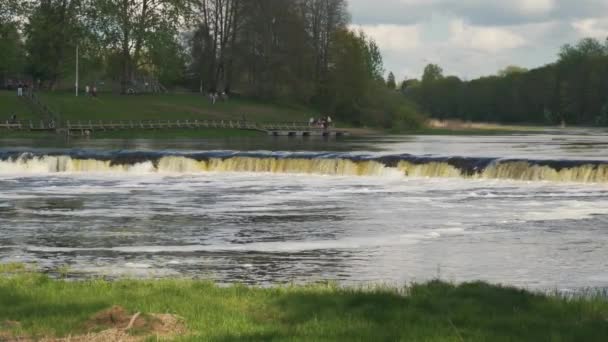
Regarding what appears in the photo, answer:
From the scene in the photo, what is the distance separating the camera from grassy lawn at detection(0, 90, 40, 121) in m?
90.6

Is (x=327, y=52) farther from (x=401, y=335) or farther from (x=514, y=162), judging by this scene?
(x=401, y=335)

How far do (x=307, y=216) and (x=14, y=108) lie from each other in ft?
221

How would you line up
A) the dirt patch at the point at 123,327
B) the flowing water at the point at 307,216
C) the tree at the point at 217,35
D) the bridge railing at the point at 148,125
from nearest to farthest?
the dirt patch at the point at 123,327
the flowing water at the point at 307,216
the bridge railing at the point at 148,125
the tree at the point at 217,35

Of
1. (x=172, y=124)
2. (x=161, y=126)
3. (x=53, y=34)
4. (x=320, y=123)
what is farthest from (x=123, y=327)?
(x=320, y=123)

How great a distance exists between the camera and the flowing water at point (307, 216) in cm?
2120

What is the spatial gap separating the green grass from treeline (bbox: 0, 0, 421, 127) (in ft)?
287

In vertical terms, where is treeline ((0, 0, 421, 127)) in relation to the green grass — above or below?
above

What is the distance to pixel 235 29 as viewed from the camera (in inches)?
4592

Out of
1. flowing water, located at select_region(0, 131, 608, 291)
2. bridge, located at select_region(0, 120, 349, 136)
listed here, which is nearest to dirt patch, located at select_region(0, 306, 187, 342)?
flowing water, located at select_region(0, 131, 608, 291)

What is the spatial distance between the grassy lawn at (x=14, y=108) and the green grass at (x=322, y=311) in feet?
256

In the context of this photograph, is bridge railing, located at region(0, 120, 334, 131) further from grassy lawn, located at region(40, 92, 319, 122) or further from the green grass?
the green grass

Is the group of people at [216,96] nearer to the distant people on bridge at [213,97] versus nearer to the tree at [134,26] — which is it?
the distant people on bridge at [213,97]

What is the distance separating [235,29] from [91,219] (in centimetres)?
8771

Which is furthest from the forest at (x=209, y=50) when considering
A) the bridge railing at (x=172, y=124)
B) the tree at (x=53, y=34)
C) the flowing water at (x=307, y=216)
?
the flowing water at (x=307, y=216)
